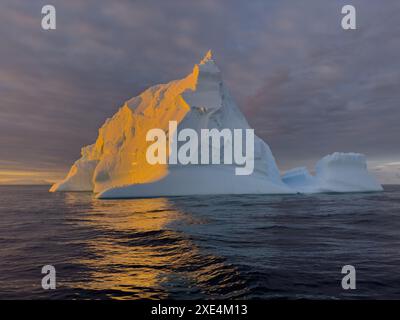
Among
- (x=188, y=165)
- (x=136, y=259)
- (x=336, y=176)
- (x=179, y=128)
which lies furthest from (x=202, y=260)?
(x=336, y=176)

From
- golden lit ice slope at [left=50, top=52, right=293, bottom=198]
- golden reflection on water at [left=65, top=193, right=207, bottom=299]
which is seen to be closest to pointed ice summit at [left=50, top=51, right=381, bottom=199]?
golden lit ice slope at [left=50, top=52, right=293, bottom=198]

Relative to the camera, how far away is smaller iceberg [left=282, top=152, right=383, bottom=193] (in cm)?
4472

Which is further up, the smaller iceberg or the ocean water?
the smaller iceberg

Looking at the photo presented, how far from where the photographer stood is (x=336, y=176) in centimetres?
4519

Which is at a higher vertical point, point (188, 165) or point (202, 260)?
point (188, 165)

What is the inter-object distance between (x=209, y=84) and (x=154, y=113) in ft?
32.6

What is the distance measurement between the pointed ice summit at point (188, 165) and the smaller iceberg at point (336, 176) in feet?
0.49

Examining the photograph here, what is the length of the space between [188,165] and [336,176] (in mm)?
25547

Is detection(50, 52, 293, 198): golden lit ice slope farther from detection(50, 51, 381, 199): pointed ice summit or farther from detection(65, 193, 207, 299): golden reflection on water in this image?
detection(65, 193, 207, 299): golden reflection on water

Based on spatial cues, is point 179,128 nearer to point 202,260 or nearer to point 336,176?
point 336,176

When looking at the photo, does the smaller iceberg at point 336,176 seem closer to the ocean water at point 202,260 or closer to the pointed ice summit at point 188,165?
the pointed ice summit at point 188,165

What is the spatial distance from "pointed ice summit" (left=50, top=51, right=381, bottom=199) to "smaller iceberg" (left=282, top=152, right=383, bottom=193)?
15 cm

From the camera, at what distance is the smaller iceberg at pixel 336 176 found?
4472 centimetres
